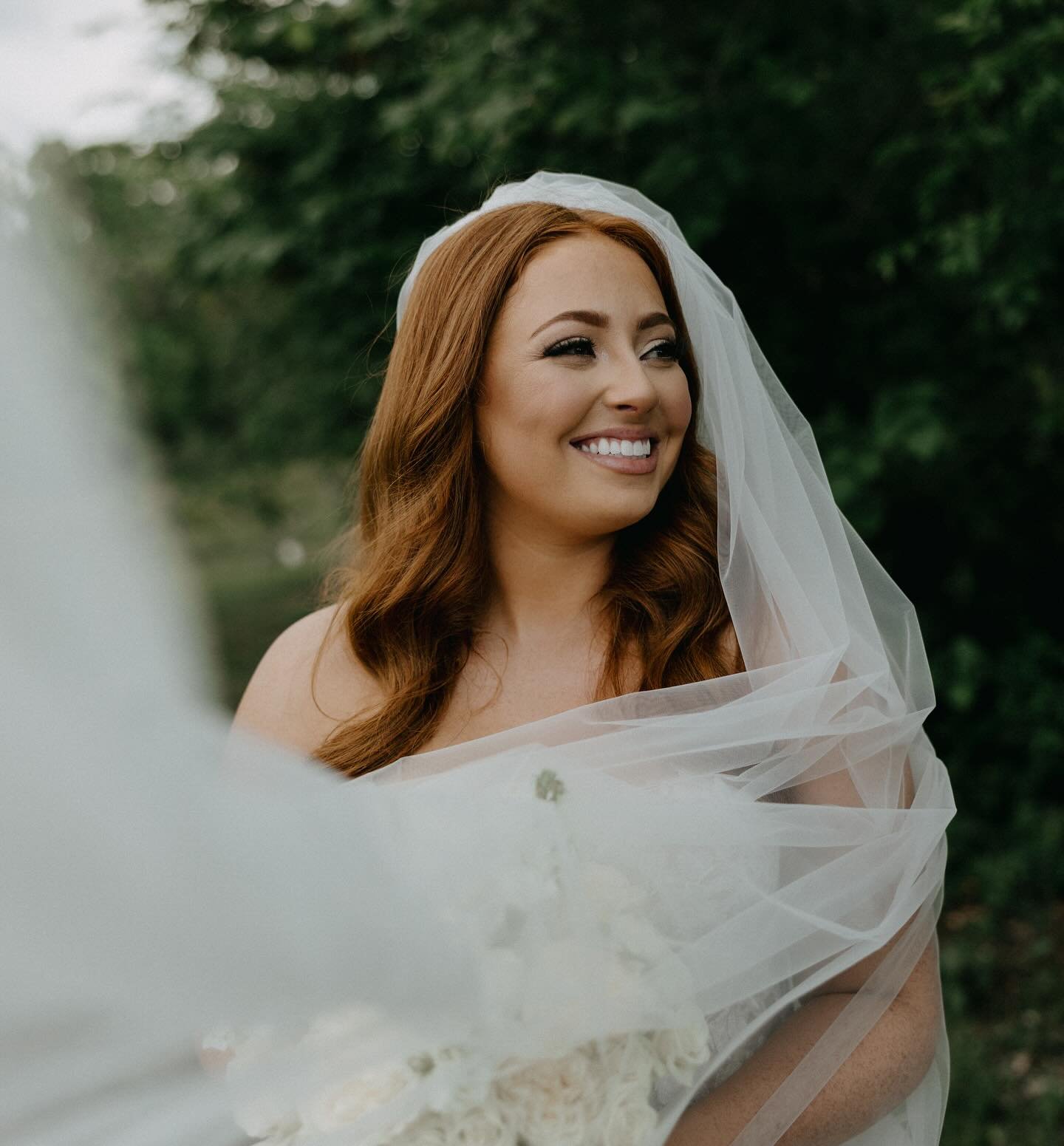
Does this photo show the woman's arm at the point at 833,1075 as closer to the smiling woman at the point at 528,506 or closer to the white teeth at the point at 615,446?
the smiling woman at the point at 528,506

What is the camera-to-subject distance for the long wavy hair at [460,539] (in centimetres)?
213

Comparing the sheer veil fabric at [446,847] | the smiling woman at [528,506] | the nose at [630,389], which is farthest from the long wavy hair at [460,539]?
the nose at [630,389]

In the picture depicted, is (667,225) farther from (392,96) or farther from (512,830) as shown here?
(392,96)

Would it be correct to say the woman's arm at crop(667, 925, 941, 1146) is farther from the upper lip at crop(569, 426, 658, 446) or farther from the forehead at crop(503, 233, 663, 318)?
the forehead at crop(503, 233, 663, 318)

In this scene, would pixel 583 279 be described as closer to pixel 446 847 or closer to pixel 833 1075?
pixel 446 847

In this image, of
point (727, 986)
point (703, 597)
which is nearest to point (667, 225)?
point (703, 597)

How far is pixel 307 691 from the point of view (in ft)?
7.48

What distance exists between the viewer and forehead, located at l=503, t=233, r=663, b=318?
2.06 m

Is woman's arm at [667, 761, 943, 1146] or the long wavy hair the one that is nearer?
woman's arm at [667, 761, 943, 1146]

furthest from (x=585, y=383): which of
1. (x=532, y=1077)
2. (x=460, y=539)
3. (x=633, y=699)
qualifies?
(x=532, y=1077)

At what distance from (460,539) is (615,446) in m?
0.41

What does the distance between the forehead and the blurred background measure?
0.93 meters

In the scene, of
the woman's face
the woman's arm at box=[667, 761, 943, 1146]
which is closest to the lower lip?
the woman's face

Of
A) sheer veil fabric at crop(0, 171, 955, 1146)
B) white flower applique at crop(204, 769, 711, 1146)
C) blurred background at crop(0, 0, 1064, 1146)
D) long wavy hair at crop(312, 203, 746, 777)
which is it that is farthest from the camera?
blurred background at crop(0, 0, 1064, 1146)
